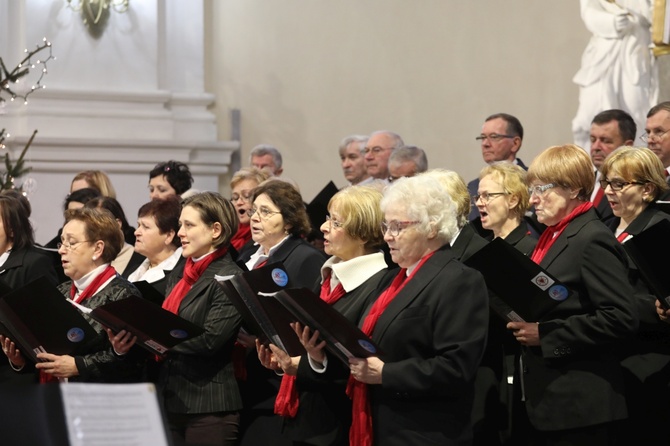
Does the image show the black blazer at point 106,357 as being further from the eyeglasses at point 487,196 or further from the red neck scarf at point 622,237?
the red neck scarf at point 622,237

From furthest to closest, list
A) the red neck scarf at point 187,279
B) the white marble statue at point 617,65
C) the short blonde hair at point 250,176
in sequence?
the white marble statue at point 617,65, the short blonde hair at point 250,176, the red neck scarf at point 187,279

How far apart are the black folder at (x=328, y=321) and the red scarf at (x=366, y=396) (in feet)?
0.56

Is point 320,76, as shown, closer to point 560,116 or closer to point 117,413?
point 560,116

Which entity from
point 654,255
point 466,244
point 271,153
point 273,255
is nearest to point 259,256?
point 273,255

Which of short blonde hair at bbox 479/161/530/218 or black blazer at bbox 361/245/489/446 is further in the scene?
short blonde hair at bbox 479/161/530/218

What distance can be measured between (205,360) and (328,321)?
1171 millimetres

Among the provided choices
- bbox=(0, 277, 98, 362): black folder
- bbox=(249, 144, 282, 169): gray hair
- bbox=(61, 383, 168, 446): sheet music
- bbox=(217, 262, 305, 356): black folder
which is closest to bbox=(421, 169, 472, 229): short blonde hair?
bbox=(217, 262, 305, 356): black folder

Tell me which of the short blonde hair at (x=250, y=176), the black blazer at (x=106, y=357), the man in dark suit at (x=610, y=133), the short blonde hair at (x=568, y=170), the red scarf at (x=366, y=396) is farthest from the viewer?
the short blonde hair at (x=250, y=176)

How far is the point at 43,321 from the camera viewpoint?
456 cm

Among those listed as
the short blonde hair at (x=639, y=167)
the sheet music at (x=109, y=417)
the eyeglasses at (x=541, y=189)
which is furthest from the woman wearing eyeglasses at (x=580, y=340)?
the sheet music at (x=109, y=417)

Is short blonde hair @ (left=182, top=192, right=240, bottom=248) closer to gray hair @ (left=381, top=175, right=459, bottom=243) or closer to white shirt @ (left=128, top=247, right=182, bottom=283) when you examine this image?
white shirt @ (left=128, top=247, right=182, bottom=283)

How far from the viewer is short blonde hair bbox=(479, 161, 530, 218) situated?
4.91 m

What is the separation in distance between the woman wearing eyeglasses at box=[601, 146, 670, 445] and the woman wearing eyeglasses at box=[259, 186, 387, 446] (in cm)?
99

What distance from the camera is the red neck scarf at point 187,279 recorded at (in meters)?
4.82
